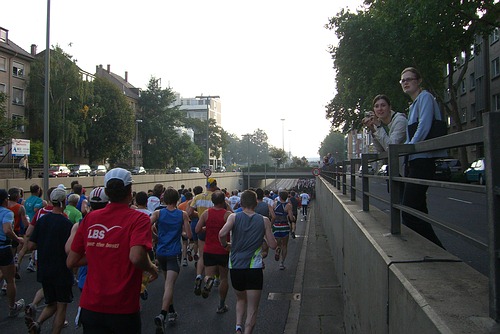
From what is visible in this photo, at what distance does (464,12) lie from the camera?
20.8 m

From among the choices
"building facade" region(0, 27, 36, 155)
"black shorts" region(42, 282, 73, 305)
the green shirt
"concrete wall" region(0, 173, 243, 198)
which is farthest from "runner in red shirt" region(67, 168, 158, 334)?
"building facade" region(0, 27, 36, 155)

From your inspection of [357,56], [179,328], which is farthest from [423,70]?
[179,328]

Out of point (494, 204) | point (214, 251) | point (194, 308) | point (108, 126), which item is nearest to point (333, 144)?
point (108, 126)

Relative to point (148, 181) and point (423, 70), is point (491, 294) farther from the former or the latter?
point (148, 181)

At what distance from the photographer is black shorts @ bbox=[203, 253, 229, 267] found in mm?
6953

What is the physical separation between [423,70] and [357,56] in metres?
4.20

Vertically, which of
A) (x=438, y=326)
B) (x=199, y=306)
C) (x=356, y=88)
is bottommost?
(x=199, y=306)

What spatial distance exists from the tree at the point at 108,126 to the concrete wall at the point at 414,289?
191 feet

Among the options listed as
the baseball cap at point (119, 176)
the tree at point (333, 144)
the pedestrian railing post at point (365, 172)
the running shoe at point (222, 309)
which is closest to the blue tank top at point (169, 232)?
the running shoe at point (222, 309)

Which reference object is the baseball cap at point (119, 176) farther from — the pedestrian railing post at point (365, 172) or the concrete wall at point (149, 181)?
the concrete wall at point (149, 181)

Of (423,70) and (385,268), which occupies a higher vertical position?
(423,70)

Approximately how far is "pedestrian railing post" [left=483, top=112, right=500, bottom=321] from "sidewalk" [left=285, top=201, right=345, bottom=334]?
4732 millimetres

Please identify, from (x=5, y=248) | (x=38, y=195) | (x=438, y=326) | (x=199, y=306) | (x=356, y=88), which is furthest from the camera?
(x=356, y=88)

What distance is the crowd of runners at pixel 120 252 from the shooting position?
125 inches
